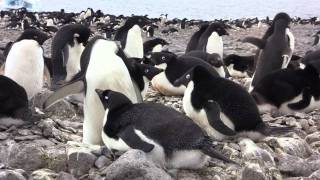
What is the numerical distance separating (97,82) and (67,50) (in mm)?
2594

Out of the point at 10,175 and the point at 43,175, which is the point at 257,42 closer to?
the point at 43,175

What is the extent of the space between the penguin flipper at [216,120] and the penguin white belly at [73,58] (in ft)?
9.90

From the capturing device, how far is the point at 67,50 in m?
6.87

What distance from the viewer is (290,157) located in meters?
4.09

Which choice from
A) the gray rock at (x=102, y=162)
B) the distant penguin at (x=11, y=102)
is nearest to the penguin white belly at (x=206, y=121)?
the gray rock at (x=102, y=162)

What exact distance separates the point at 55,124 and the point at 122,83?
73 cm

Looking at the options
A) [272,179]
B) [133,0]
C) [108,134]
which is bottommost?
[133,0]

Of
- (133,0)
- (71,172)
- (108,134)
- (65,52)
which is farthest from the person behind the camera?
(133,0)

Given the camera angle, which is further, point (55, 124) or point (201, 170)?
point (55, 124)

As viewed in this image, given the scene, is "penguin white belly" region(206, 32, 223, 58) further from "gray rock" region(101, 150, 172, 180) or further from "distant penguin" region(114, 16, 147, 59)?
"gray rock" region(101, 150, 172, 180)

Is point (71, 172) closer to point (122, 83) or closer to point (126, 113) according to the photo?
point (126, 113)

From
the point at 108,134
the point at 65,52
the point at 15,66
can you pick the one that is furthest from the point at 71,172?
the point at 65,52

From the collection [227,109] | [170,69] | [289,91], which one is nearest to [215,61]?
[170,69]

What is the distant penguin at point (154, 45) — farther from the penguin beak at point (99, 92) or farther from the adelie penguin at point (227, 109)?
the penguin beak at point (99, 92)
